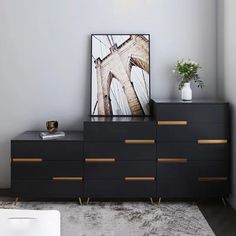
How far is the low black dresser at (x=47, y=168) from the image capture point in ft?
12.7

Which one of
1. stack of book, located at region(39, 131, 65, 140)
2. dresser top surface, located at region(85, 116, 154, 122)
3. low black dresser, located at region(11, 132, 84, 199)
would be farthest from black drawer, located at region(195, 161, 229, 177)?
stack of book, located at region(39, 131, 65, 140)

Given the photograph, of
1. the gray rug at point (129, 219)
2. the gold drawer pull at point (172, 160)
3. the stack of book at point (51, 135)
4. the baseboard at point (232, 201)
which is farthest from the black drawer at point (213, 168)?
the stack of book at point (51, 135)

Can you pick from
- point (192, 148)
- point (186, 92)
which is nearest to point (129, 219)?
point (192, 148)

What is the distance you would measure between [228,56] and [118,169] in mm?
1552

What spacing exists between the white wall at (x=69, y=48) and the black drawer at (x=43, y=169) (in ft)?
1.92

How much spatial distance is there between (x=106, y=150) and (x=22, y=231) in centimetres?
230

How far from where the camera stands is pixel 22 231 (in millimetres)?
1619

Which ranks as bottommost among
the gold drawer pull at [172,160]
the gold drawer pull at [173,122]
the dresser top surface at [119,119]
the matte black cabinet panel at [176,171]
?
the matte black cabinet panel at [176,171]

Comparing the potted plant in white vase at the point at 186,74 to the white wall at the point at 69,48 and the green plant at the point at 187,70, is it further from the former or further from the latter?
the white wall at the point at 69,48

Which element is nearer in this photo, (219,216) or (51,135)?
(219,216)

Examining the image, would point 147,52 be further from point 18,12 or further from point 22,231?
point 22,231

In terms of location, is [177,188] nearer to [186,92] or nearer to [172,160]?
[172,160]

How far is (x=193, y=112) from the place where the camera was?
12.7 ft

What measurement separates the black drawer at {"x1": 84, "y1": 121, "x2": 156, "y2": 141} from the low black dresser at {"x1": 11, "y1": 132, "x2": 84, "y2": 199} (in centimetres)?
A: 15
